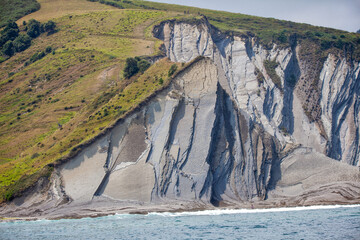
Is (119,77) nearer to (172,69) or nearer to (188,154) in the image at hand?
(172,69)

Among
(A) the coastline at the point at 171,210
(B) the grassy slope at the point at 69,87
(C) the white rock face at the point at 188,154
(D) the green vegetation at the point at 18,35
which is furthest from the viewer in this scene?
(D) the green vegetation at the point at 18,35

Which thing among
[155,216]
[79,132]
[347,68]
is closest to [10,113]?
[79,132]

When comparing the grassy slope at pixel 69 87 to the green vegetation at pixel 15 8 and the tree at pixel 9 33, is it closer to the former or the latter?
the green vegetation at pixel 15 8

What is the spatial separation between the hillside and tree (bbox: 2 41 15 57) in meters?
2.59

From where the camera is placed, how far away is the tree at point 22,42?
3937 inches

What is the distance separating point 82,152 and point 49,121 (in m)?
20.5

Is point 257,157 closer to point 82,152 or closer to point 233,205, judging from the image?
point 233,205

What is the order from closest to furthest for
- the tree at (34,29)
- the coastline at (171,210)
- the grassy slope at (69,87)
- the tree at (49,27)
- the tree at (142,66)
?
the coastline at (171,210)
the grassy slope at (69,87)
the tree at (142,66)
the tree at (34,29)
the tree at (49,27)

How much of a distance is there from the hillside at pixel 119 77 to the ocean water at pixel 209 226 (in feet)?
25.5

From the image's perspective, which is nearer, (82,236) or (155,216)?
(82,236)

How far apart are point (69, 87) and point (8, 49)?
93.3 ft

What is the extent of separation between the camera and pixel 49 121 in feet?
233

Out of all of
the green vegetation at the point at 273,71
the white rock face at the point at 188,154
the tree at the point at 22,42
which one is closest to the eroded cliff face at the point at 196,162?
the white rock face at the point at 188,154

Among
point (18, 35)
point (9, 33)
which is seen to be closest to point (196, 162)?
point (18, 35)
